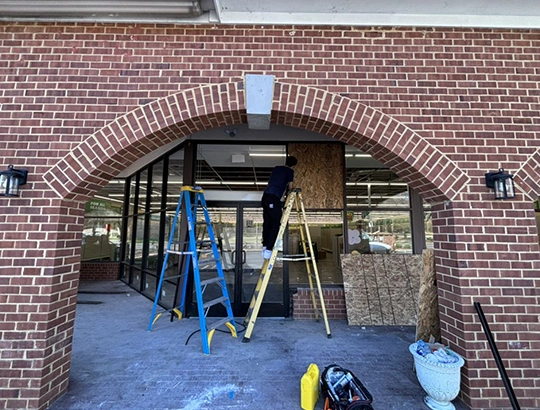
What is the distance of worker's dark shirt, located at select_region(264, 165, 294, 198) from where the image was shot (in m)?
4.12

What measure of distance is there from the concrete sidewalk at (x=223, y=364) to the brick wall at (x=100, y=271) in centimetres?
424

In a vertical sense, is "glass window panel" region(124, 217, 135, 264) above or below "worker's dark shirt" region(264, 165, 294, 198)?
below

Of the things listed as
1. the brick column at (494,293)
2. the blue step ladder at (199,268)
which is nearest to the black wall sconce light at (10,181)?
the blue step ladder at (199,268)

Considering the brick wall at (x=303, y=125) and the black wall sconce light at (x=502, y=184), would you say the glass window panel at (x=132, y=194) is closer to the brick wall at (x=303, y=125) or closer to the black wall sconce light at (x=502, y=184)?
the brick wall at (x=303, y=125)

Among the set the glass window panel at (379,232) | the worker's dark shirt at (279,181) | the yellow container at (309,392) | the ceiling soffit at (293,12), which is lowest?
the yellow container at (309,392)

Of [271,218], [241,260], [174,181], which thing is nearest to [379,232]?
[271,218]

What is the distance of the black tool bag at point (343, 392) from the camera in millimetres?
2080

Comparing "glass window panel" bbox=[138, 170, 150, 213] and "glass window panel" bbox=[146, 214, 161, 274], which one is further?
"glass window panel" bbox=[138, 170, 150, 213]

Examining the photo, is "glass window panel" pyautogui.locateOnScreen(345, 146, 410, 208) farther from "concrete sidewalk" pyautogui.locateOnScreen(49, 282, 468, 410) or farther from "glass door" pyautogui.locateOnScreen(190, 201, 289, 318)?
"concrete sidewalk" pyautogui.locateOnScreen(49, 282, 468, 410)

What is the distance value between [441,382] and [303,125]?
9.82 ft

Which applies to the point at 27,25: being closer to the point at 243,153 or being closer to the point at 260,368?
the point at 243,153

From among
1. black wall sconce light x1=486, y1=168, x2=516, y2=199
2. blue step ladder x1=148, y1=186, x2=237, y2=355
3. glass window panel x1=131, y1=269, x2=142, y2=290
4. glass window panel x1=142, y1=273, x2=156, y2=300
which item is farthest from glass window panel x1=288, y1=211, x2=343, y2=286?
glass window panel x1=131, y1=269, x2=142, y2=290

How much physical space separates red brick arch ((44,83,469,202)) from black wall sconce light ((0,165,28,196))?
355 mm

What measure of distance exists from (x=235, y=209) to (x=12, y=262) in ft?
10.7
